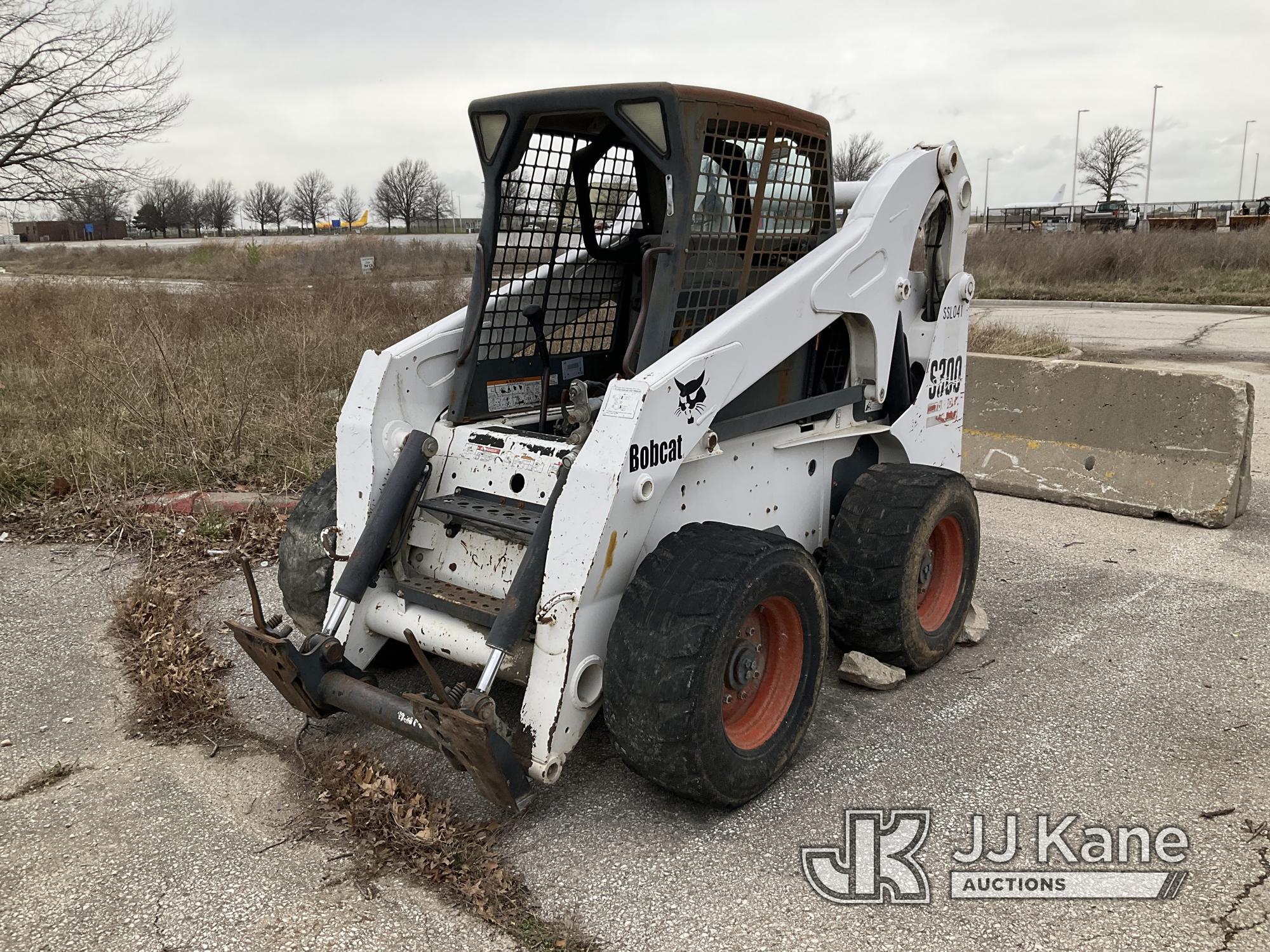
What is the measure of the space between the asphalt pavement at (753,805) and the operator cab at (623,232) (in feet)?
4.36

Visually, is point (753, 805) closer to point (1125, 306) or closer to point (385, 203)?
point (1125, 306)

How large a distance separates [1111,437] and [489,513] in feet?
15.0

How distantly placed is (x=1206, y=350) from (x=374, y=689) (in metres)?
13.1

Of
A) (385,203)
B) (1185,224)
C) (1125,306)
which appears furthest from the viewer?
(385,203)

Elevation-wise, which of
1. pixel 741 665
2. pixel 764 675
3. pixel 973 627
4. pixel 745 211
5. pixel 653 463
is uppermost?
pixel 745 211

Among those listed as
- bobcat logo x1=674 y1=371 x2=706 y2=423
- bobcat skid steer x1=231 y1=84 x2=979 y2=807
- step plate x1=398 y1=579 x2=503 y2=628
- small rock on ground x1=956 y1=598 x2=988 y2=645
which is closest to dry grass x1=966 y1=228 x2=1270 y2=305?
small rock on ground x1=956 y1=598 x2=988 y2=645

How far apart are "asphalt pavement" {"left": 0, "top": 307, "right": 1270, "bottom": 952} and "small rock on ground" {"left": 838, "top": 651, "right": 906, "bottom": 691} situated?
51 millimetres

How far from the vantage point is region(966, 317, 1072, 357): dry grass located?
10.6 m

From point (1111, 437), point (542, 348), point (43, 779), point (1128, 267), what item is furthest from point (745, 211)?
point (1128, 267)

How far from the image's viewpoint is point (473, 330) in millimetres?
3861

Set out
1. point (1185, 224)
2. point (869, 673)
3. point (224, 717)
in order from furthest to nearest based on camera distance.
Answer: point (1185, 224), point (869, 673), point (224, 717)

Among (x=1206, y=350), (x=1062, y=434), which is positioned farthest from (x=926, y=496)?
(x=1206, y=350)

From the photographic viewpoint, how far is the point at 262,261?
2752 centimetres

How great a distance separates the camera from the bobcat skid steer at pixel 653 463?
116 inches
